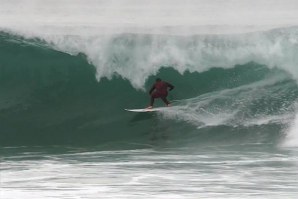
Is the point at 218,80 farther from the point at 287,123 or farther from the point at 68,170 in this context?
the point at 68,170

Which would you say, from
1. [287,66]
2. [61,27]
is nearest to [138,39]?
[61,27]

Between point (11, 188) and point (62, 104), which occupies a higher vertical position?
point (62, 104)

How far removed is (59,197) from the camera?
1730 cm

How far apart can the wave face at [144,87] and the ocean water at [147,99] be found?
0.10 ft

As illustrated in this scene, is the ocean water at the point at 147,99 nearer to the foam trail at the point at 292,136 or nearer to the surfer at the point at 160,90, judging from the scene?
the foam trail at the point at 292,136

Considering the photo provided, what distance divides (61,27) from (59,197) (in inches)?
429

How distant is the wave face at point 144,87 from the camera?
2350 centimetres

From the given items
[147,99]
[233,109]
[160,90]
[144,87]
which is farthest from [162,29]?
[160,90]

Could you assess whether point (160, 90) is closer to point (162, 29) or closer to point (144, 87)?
point (144, 87)

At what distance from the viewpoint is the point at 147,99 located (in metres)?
25.1

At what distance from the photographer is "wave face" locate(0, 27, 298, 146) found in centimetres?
2350

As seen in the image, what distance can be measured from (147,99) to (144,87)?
0.72 m

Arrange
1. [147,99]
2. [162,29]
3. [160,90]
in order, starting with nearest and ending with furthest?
[160,90] < [147,99] < [162,29]

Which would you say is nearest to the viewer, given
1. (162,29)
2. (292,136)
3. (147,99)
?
(292,136)
